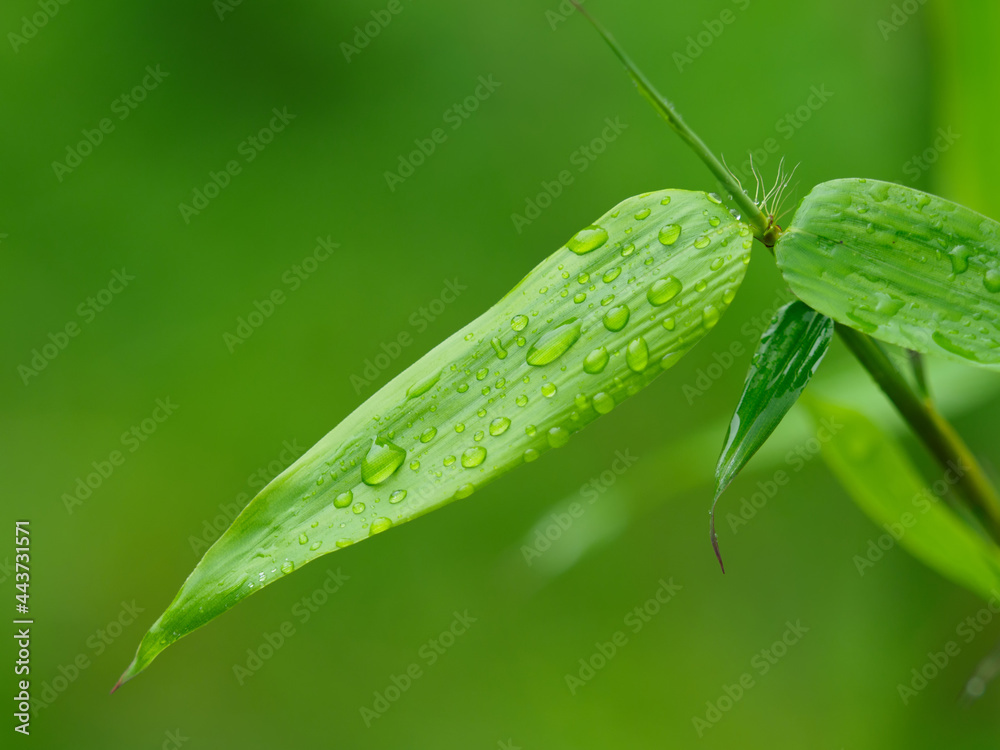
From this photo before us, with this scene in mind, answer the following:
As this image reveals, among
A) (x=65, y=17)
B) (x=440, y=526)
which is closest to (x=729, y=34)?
(x=440, y=526)

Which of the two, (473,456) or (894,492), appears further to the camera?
(894,492)

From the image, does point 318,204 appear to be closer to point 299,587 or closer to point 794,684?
point 299,587

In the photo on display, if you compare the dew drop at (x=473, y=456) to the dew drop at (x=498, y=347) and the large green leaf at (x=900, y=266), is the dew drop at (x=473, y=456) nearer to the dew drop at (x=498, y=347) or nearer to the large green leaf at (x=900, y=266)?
the dew drop at (x=498, y=347)

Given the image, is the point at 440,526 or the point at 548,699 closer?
the point at 548,699

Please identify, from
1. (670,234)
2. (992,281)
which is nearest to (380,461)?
(670,234)

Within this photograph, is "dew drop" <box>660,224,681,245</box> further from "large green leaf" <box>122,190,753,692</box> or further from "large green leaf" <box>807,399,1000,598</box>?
"large green leaf" <box>807,399,1000,598</box>

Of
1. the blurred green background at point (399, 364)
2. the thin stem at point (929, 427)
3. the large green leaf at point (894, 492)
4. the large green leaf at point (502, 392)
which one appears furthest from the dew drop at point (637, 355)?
the blurred green background at point (399, 364)

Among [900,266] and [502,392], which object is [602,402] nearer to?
[502,392]
